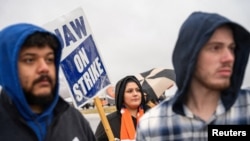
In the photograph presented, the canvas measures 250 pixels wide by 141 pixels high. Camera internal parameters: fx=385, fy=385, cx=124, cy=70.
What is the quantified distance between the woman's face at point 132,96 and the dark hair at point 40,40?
87.2 inches

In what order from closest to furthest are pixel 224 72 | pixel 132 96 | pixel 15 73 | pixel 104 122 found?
pixel 224 72, pixel 15 73, pixel 104 122, pixel 132 96

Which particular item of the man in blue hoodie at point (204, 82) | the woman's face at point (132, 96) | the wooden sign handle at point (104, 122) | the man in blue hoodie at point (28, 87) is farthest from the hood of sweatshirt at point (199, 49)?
the woman's face at point (132, 96)

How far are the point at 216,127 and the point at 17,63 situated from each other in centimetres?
133

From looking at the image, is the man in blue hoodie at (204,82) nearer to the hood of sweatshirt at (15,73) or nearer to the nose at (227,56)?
the nose at (227,56)

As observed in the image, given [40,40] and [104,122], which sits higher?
[40,40]

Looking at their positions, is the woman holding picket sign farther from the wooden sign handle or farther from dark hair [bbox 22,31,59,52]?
dark hair [bbox 22,31,59,52]

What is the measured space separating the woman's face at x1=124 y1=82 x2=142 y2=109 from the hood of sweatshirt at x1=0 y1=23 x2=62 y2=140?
224 centimetres

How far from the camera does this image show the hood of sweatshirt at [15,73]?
2.50m

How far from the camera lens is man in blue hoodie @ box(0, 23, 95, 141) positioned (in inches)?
98.0

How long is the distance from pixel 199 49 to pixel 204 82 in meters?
0.21

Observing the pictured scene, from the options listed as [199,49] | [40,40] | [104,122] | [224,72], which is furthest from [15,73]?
[104,122]

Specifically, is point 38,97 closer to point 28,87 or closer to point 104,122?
point 28,87

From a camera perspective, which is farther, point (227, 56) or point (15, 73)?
point (15, 73)

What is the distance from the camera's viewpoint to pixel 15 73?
250 cm
